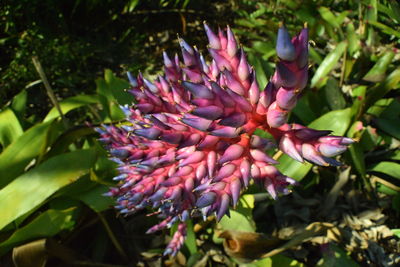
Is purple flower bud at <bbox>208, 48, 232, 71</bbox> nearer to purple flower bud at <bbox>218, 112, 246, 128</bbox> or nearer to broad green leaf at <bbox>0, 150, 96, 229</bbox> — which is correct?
purple flower bud at <bbox>218, 112, 246, 128</bbox>

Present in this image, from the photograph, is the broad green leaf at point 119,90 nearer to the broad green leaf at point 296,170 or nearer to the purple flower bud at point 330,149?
the broad green leaf at point 296,170

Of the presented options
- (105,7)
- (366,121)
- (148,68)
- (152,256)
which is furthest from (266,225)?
(105,7)

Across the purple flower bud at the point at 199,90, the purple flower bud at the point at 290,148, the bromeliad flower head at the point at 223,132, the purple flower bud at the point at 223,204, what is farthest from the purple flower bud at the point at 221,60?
the purple flower bud at the point at 223,204

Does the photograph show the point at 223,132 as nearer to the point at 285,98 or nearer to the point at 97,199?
the point at 285,98

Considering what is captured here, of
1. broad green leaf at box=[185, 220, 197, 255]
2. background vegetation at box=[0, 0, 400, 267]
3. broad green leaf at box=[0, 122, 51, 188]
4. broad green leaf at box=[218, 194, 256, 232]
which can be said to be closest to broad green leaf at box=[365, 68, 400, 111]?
background vegetation at box=[0, 0, 400, 267]

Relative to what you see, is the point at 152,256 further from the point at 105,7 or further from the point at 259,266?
the point at 105,7

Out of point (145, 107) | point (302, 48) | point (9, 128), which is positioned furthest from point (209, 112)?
point (9, 128)
